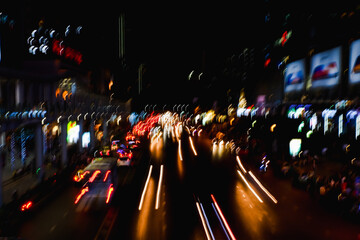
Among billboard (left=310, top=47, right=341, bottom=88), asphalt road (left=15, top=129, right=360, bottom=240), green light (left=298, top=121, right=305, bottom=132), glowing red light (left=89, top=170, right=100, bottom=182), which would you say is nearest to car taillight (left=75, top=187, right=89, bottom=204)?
asphalt road (left=15, top=129, right=360, bottom=240)

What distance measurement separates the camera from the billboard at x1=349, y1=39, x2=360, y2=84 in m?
25.9

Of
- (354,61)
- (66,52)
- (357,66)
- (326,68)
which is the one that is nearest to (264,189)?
(357,66)

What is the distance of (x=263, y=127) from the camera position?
127 ft

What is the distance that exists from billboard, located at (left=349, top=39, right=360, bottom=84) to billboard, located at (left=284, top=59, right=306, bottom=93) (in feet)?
29.6

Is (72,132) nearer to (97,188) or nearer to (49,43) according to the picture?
(49,43)

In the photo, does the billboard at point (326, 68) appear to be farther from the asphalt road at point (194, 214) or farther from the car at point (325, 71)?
the asphalt road at point (194, 214)

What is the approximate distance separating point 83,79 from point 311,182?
28449mm

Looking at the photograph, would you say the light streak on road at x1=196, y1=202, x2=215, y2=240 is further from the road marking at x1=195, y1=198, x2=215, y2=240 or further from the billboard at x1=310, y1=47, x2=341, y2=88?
the billboard at x1=310, y1=47, x2=341, y2=88

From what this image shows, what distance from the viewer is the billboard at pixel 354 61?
2592 cm

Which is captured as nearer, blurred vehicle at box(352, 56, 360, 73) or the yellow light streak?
the yellow light streak

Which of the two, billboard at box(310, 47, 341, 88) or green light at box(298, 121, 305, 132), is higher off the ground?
billboard at box(310, 47, 341, 88)

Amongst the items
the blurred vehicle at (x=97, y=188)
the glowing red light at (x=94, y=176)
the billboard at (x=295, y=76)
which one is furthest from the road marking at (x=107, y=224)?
the billboard at (x=295, y=76)

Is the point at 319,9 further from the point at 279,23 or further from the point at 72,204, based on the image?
the point at 72,204

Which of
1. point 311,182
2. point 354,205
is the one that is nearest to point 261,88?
point 311,182
